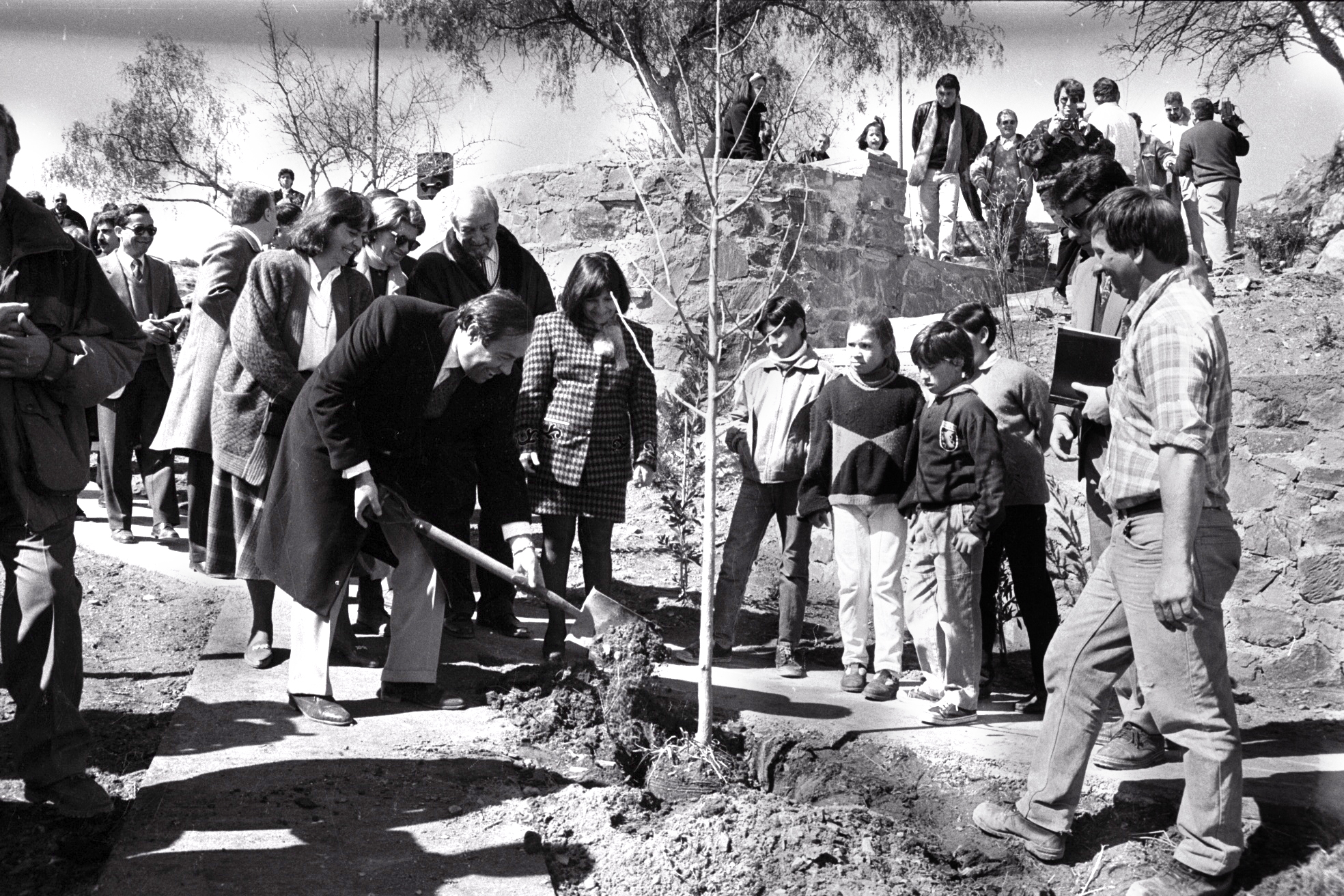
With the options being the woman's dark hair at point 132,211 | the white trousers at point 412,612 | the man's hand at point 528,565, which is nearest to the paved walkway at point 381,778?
the white trousers at point 412,612

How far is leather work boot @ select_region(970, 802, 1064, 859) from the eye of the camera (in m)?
3.35

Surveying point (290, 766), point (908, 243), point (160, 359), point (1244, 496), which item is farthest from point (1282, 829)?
point (908, 243)

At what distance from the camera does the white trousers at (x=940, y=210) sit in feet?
35.6

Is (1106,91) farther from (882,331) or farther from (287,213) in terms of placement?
(287,213)

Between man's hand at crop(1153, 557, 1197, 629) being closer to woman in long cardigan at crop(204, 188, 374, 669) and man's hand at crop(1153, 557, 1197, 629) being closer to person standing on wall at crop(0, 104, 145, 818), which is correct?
person standing on wall at crop(0, 104, 145, 818)

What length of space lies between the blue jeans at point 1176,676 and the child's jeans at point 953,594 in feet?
3.83

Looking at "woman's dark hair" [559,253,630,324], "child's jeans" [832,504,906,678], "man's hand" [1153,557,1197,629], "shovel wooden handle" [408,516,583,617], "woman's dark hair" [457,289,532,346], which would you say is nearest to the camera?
"man's hand" [1153,557,1197,629]

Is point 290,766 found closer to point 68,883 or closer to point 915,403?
point 68,883

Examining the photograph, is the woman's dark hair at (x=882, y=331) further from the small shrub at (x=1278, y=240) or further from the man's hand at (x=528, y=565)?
the small shrub at (x=1278, y=240)

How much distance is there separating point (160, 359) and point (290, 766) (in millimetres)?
4240

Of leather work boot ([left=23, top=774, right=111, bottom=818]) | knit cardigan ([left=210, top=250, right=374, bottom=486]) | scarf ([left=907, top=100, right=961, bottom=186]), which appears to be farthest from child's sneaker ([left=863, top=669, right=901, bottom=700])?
scarf ([left=907, top=100, right=961, bottom=186])

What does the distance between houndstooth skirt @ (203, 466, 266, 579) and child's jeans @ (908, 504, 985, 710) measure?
2626mm

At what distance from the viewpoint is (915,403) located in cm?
495

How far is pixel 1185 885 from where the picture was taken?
309 centimetres
